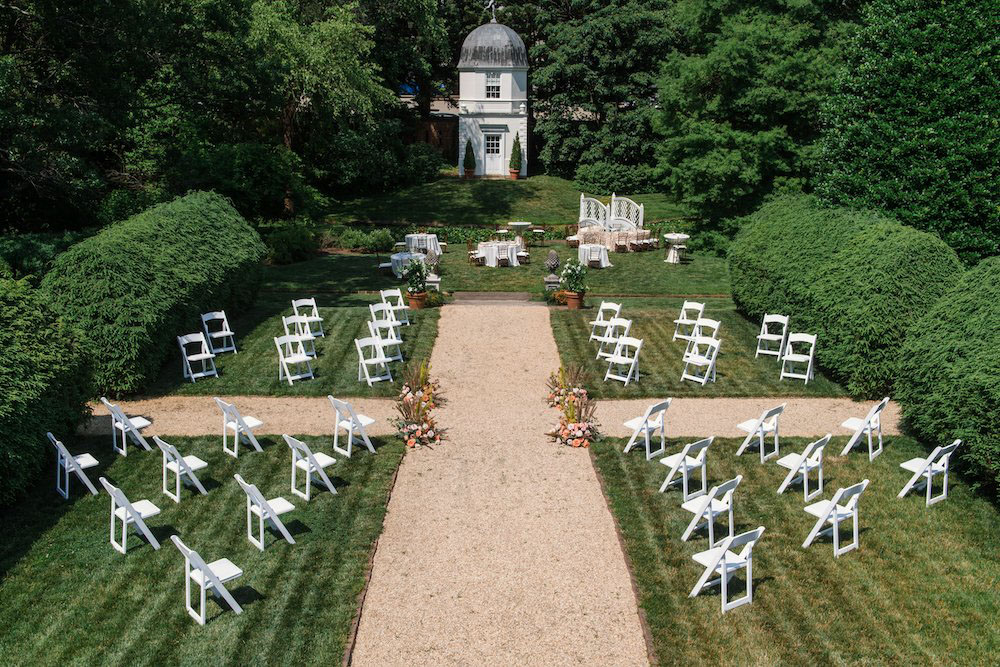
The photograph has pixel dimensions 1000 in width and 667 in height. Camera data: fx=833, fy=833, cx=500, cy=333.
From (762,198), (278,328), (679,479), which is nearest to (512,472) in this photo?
(679,479)

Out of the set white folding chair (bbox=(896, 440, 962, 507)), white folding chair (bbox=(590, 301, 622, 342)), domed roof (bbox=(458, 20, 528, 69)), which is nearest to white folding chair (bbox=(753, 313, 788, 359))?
white folding chair (bbox=(590, 301, 622, 342))

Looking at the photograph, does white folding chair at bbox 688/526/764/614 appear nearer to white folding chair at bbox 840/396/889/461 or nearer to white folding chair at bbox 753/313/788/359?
white folding chair at bbox 840/396/889/461

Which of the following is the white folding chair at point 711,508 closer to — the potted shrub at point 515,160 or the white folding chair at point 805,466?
the white folding chair at point 805,466

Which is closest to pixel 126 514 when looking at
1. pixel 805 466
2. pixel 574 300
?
pixel 805 466

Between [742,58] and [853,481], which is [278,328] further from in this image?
Answer: [742,58]

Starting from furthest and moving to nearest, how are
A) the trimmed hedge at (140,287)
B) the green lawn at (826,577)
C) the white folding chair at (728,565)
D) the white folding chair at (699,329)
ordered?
1. the white folding chair at (699,329)
2. the trimmed hedge at (140,287)
3. the white folding chair at (728,565)
4. the green lawn at (826,577)

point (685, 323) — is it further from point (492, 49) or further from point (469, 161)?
point (492, 49)

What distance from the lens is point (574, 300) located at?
2200 cm

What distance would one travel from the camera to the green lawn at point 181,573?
27.7 ft

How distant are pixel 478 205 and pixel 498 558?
32936 millimetres

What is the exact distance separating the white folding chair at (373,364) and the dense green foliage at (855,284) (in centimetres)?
882

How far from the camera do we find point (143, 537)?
10.6 metres

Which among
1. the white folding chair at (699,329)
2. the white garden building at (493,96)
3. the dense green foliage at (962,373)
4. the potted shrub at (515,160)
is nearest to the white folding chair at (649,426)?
the white folding chair at (699,329)

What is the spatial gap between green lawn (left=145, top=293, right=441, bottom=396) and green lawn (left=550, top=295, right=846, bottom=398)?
3396mm
